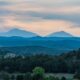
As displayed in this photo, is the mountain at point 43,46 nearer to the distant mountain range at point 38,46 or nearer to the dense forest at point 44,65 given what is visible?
the distant mountain range at point 38,46

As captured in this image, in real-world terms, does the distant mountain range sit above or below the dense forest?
above

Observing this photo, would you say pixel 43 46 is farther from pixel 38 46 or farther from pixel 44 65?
pixel 44 65

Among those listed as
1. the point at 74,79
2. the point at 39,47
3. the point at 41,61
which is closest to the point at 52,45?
the point at 39,47

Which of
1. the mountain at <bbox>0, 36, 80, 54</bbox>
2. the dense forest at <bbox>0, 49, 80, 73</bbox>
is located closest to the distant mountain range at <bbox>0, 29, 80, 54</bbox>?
the mountain at <bbox>0, 36, 80, 54</bbox>

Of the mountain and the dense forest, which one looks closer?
the dense forest

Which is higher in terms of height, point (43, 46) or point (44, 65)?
point (43, 46)

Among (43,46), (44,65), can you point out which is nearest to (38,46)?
(43,46)

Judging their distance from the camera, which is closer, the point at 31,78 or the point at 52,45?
the point at 31,78

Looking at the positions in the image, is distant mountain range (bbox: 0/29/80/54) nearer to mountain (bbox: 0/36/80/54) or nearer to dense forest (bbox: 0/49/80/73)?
mountain (bbox: 0/36/80/54)

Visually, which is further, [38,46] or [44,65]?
[38,46]

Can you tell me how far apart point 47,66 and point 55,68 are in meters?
1.24

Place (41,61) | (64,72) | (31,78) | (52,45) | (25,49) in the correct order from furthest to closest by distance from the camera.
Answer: (52,45) < (25,49) < (41,61) < (64,72) < (31,78)

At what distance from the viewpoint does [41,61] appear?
57406 mm

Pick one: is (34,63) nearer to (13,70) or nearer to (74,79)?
(13,70)
